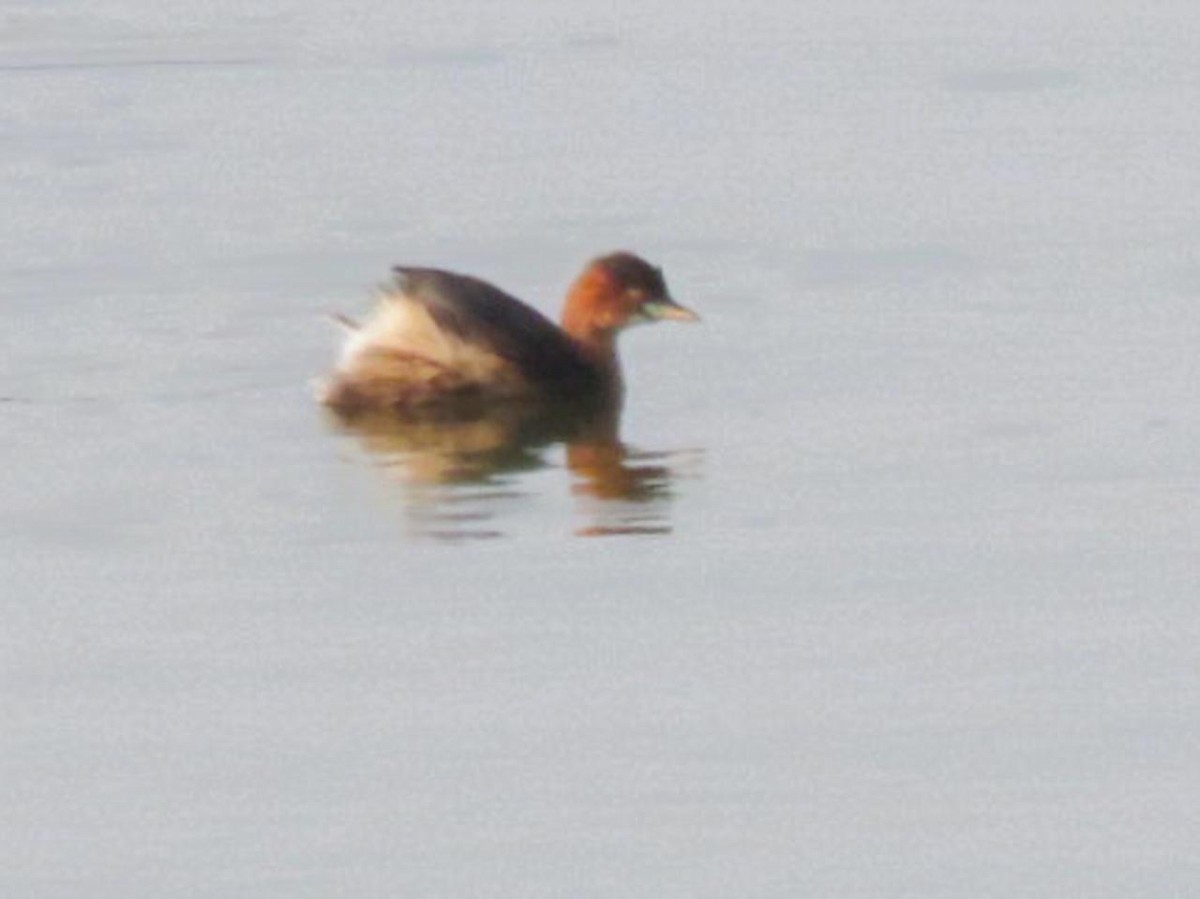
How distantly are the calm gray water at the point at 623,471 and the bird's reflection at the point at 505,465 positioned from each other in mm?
31

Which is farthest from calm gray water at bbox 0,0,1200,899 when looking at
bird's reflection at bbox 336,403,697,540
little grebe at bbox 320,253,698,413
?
little grebe at bbox 320,253,698,413

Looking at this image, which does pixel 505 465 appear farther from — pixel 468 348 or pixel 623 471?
pixel 468 348

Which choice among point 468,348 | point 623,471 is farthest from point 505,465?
point 468,348

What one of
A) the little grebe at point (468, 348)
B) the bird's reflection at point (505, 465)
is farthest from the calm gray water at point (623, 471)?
the little grebe at point (468, 348)

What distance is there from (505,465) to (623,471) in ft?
1.40

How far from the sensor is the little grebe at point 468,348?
13.7m

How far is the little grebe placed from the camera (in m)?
13.7

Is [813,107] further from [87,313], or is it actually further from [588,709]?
[588,709]

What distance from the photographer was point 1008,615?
10.5 m

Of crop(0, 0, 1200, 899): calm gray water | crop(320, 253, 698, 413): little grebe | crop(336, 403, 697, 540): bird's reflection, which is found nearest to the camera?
crop(0, 0, 1200, 899): calm gray water

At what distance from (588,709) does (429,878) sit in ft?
3.88

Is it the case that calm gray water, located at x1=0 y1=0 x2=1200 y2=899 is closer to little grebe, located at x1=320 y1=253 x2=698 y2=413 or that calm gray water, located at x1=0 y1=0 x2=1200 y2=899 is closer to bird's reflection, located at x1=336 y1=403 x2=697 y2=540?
bird's reflection, located at x1=336 y1=403 x2=697 y2=540

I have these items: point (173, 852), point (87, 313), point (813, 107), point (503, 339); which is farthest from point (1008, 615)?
point (813, 107)

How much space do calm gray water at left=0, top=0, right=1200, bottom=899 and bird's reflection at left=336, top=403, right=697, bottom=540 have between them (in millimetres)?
31
